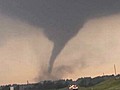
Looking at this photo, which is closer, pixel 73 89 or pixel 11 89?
pixel 11 89

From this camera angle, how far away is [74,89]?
186 ft

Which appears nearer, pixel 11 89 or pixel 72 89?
pixel 11 89

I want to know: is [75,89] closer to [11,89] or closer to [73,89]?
[73,89]

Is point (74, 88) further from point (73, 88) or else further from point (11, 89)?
point (11, 89)

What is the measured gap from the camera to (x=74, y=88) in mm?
57125

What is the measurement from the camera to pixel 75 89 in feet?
186

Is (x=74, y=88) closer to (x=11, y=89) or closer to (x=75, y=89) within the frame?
(x=75, y=89)

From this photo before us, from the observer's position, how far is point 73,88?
5722 centimetres

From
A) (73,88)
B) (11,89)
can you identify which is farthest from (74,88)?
(11,89)

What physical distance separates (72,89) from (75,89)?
37.1 inches

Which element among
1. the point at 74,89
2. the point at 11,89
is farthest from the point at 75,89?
the point at 11,89

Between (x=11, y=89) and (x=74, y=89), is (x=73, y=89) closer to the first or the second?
(x=74, y=89)

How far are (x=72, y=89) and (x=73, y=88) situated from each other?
18.7 inches

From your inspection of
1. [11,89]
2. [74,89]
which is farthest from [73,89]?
[11,89]
